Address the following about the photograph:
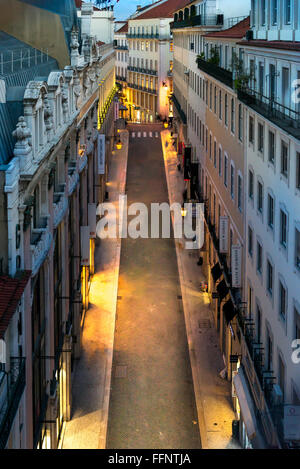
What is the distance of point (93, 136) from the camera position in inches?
2170

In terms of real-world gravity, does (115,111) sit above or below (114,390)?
above

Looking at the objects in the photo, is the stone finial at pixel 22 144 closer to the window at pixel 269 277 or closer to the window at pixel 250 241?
the window at pixel 269 277

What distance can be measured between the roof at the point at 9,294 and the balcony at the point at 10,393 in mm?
1712

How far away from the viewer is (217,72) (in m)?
45.0

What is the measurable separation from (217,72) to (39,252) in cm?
2384

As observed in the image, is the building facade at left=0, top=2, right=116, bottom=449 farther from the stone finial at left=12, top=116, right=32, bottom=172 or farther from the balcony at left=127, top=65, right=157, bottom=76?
the balcony at left=127, top=65, right=157, bottom=76

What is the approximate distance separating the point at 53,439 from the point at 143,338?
42.5 ft

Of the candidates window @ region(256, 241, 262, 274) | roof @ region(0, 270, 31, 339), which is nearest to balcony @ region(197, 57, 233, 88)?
window @ region(256, 241, 262, 274)

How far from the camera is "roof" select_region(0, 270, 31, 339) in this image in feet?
58.7

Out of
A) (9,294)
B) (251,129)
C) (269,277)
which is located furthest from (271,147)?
(9,294)

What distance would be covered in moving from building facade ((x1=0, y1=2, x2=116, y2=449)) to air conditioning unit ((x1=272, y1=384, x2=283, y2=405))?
7.94 meters
